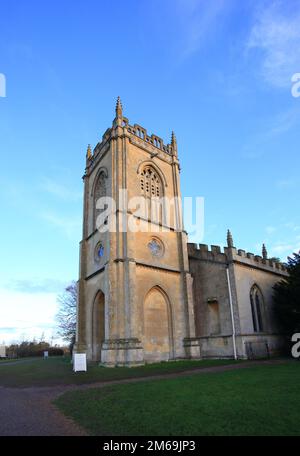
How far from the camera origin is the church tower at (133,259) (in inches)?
868

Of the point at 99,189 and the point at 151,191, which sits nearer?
the point at 151,191

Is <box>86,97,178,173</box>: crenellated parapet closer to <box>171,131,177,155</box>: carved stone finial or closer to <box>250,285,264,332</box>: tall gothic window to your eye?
<box>171,131,177,155</box>: carved stone finial

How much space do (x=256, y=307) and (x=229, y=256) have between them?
5.31 meters

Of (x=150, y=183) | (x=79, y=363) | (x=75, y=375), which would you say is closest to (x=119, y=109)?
(x=150, y=183)

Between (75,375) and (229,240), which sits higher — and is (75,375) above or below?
below

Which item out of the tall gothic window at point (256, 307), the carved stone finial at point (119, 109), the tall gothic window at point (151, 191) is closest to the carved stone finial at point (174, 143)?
the tall gothic window at point (151, 191)

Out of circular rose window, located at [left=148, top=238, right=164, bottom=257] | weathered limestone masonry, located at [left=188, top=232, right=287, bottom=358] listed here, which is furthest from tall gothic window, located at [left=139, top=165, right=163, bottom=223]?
weathered limestone masonry, located at [left=188, top=232, right=287, bottom=358]

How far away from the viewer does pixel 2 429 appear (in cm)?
616

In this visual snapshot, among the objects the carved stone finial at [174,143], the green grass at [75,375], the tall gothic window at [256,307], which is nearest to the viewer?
the green grass at [75,375]

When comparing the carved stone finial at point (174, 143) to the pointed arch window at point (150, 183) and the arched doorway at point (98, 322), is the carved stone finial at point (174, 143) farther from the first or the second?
the arched doorway at point (98, 322)

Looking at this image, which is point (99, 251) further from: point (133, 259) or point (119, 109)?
point (119, 109)

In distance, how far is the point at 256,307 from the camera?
26547 mm
